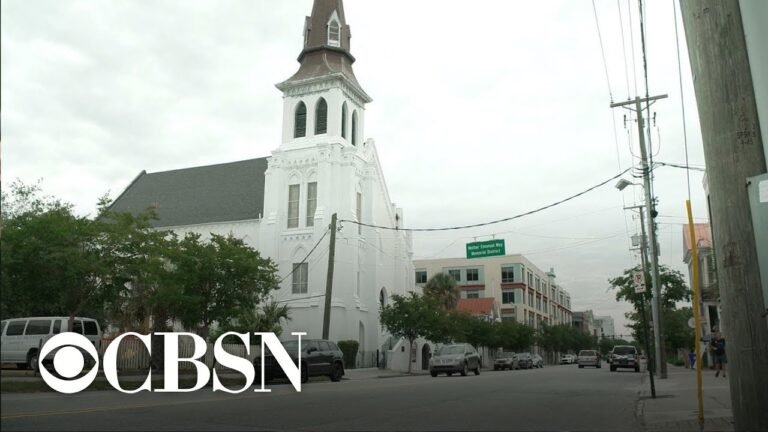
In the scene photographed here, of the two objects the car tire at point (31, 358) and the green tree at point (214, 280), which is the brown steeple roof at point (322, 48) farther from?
the car tire at point (31, 358)

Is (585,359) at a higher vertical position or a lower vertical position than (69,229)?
lower

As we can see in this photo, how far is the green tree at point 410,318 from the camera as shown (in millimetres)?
42688

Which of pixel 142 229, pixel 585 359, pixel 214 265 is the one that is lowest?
pixel 585 359

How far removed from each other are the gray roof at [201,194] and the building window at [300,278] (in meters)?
6.12

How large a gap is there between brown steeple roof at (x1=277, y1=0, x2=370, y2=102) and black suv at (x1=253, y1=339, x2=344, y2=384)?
28484 mm

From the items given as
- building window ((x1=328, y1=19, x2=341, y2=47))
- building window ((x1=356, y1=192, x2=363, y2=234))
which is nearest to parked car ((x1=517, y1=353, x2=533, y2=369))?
building window ((x1=356, y1=192, x2=363, y2=234))

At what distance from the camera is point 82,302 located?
2583 centimetres

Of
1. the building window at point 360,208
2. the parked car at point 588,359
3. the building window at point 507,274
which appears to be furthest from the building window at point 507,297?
the building window at point 360,208

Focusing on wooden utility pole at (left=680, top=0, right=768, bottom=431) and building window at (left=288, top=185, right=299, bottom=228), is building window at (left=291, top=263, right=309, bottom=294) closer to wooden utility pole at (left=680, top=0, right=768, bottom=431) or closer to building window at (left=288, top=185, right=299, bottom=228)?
building window at (left=288, top=185, right=299, bottom=228)

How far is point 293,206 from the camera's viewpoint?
161 feet

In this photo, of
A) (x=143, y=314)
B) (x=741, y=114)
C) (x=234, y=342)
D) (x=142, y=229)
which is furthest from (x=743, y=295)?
(x=234, y=342)

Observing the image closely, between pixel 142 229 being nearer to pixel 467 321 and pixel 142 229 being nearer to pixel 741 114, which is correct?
pixel 741 114

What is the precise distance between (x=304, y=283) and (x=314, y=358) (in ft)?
71.0

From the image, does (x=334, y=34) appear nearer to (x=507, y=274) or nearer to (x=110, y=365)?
(x=110, y=365)
